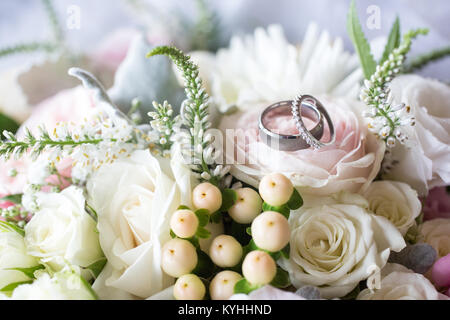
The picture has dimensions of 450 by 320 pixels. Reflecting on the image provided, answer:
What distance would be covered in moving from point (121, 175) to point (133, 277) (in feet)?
0.38

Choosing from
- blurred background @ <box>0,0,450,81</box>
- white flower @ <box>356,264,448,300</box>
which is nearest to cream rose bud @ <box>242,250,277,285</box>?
white flower @ <box>356,264,448,300</box>

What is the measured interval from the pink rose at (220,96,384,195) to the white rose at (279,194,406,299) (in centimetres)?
3

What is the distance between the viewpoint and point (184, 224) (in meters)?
0.41

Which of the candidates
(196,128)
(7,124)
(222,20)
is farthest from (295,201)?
(222,20)

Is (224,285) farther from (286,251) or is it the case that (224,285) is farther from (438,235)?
(438,235)

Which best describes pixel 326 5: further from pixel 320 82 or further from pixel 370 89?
pixel 370 89

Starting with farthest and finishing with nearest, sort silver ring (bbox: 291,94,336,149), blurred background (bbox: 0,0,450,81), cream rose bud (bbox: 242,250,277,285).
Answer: blurred background (bbox: 0,0,450,81), silver ring (bbox: 291,94,336,149), cream rose bud (bbox: 242,250,277,285)

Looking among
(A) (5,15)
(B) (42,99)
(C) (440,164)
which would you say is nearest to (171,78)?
(B) (42,99)

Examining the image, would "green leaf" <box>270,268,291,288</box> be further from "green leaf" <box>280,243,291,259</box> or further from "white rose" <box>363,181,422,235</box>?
"white rose" <box>363,181,422,235</box>

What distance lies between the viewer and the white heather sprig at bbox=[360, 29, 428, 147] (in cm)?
48

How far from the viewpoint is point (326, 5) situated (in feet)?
3.19

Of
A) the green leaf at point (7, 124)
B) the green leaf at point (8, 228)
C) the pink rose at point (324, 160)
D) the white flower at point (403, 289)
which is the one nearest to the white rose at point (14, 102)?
the green leaf at point (7, 124)

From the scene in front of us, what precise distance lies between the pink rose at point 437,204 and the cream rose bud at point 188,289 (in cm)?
39

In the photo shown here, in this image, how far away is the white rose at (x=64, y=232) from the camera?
0.45 m
